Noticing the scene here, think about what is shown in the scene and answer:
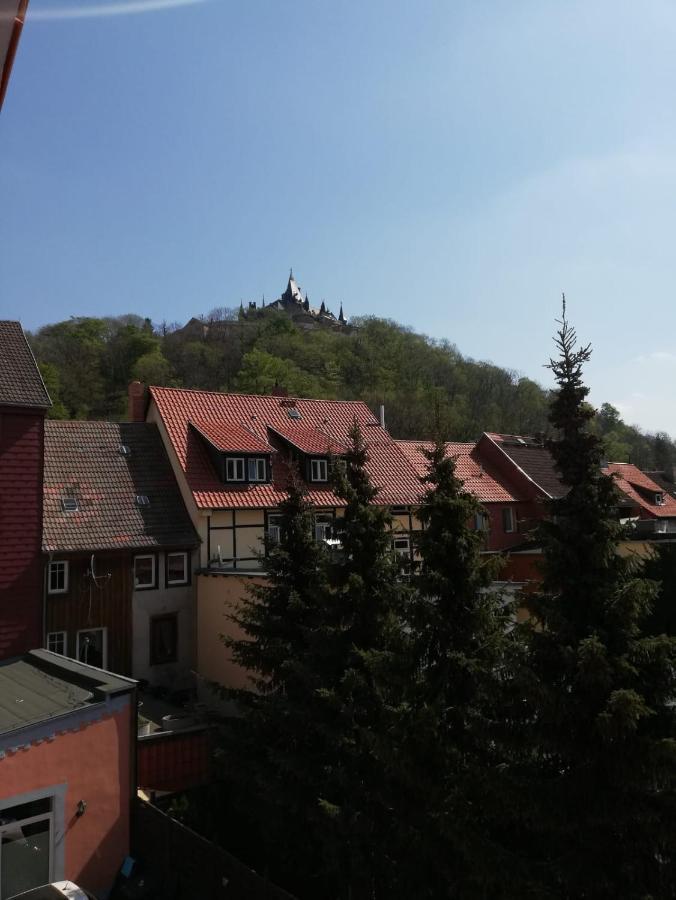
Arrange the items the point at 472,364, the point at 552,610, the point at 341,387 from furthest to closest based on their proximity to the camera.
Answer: the point at 472,364, the point at 341,387, the point at 552,610

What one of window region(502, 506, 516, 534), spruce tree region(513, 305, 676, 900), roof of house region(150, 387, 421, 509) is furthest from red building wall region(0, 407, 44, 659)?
window region(502, 506, 516, 534)

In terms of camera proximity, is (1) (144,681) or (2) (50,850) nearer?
(2) (50,850)

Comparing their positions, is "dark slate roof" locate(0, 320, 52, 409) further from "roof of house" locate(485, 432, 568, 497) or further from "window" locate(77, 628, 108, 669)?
"roof of house" locate(485, 432, 568, 497)

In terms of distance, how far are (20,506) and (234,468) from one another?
632 cm

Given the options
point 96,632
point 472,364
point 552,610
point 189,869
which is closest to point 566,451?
point 552,610

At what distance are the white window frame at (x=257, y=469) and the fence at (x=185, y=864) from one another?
11448 mm

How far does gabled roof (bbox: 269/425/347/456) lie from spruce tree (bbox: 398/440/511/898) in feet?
43.2

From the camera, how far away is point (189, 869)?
9797 mm

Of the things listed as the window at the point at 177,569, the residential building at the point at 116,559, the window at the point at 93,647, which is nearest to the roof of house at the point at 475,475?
the window at the point at 177,569

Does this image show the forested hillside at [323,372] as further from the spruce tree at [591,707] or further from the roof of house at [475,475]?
the spruce tree at [591,707]

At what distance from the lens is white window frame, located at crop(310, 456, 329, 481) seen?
22413 millimetres

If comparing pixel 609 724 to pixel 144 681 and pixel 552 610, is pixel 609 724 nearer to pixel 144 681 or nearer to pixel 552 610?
pixel 552 610

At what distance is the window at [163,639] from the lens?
1838cm

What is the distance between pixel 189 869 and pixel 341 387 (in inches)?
1821
